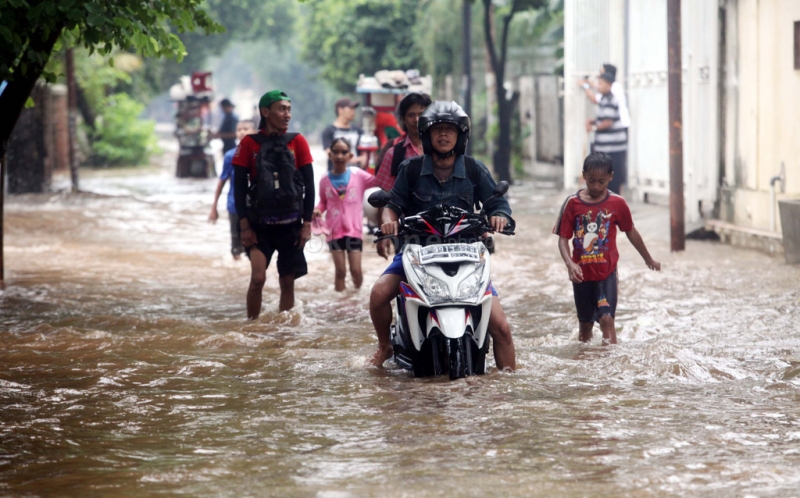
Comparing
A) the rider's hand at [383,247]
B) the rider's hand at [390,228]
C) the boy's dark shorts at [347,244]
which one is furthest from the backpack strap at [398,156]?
the boy's dark shorts at [347,244]

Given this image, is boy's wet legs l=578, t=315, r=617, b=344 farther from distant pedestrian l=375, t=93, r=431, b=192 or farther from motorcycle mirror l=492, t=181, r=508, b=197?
distant pedestrian l=375, t=93, r=431, b=192

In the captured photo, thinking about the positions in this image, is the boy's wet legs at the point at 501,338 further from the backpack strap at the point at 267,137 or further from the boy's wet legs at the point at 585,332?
the backpack strap at the point at 267,137

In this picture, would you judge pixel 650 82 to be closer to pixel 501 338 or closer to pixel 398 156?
pixel 398 156

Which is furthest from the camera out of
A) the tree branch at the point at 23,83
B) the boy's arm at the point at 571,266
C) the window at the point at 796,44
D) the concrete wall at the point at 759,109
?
the concrete wall at the point at 759,109

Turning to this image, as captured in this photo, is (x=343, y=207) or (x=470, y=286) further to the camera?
(x=343, y=207)

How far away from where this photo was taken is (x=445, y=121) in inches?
251

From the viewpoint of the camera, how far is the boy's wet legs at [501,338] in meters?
6.37

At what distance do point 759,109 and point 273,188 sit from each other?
7040 millimetres

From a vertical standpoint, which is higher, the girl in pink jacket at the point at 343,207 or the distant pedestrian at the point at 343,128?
the distant pedestrian at the point at 343,128

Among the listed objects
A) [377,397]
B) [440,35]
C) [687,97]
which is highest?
[440,35]

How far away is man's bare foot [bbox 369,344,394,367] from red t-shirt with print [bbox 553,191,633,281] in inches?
55.2

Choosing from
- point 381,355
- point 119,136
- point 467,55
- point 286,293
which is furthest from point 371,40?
point 381,355

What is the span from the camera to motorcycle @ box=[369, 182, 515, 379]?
604 centimetres

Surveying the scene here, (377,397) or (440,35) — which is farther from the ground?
(440,35)
